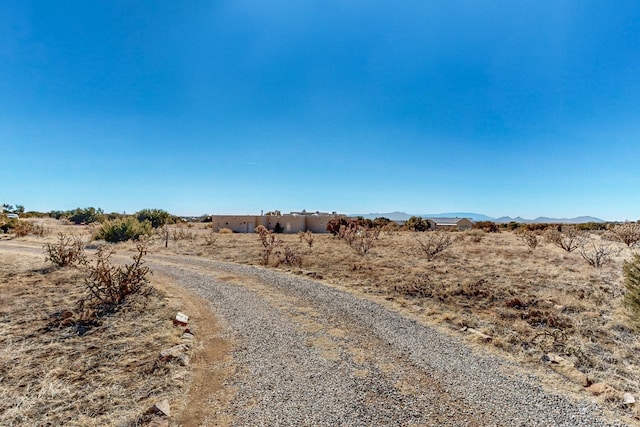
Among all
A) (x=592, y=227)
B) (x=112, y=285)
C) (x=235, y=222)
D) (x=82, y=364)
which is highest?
(x=235, y=222)

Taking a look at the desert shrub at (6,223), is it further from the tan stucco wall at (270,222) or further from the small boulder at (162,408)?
the small boulder at (162,408)

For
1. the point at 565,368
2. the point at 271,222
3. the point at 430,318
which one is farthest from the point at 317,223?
the point at 565,368

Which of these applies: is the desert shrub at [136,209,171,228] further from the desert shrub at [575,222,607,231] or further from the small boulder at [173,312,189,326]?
the desert shrub at [575,222,607,231]

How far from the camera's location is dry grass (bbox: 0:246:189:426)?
13.3ft

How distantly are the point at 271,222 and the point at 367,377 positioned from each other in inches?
1560

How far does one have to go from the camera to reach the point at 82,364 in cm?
522

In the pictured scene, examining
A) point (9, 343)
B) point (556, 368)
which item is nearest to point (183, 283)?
point (9, 343)

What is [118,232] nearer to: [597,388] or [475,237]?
[597,388]

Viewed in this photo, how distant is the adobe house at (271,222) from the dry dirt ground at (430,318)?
88.2 feet

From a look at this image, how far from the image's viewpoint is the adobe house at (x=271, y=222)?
4244cm

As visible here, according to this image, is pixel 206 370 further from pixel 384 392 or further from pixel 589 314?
pixel 589 314

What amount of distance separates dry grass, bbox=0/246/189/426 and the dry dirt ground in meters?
0.03

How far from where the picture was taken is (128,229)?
945 inches

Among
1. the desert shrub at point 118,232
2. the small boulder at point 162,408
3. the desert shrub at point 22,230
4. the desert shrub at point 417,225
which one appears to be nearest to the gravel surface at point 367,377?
the small boulder at point 162,408
